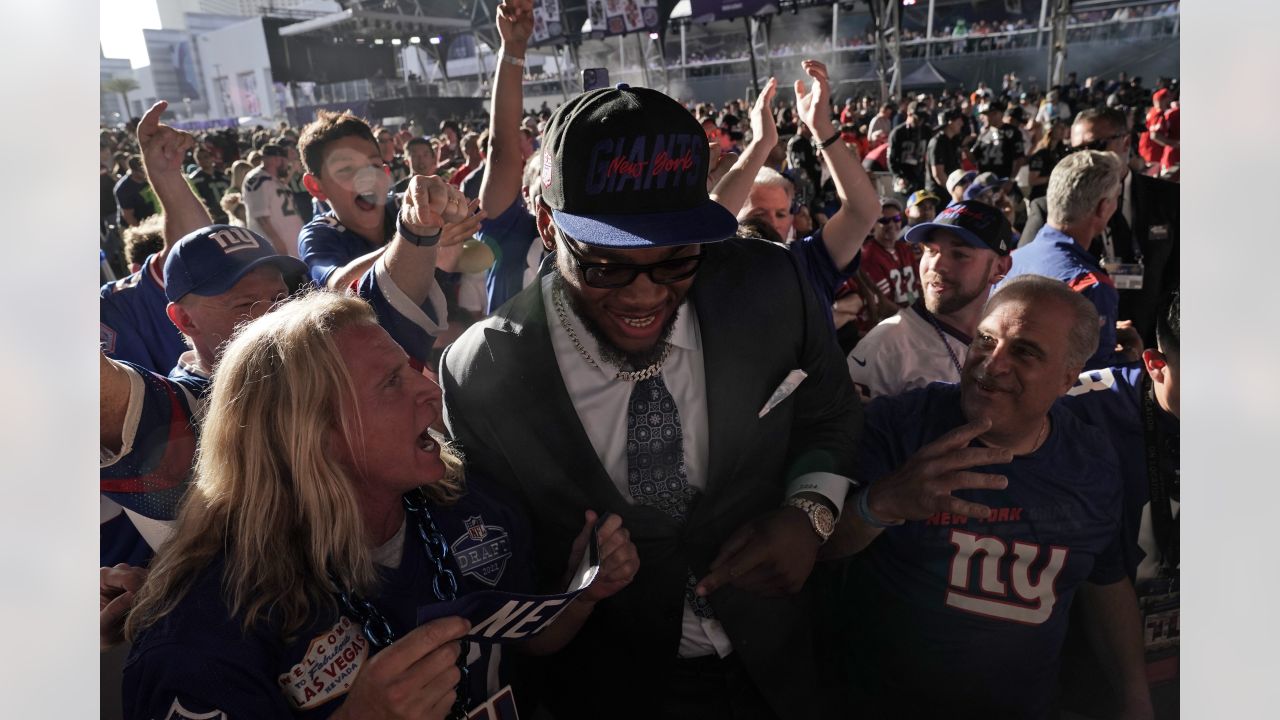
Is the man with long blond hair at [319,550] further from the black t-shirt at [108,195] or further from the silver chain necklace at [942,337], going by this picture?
the black t-shirt at [108,195]

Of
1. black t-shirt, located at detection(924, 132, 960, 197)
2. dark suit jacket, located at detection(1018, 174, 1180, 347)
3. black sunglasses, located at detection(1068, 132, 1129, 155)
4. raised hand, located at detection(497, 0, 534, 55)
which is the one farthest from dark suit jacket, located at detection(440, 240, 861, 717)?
black t-shirt, located at detection(924, 132, 960, 197)

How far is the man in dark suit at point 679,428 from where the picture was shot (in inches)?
50.4

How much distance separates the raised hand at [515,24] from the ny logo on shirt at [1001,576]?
1468 mm

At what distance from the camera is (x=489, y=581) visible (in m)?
1.31

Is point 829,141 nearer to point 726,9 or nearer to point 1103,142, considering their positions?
point 726,9

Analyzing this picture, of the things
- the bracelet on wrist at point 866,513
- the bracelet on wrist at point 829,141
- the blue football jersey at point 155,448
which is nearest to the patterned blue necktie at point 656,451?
the bracelet on wrist at point 866,513

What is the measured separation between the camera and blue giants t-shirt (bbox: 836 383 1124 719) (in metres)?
1.57

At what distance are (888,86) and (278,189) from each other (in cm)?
281

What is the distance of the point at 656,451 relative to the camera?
1.39 metres

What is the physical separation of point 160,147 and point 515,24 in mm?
1035

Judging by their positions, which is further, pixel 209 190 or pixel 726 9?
pixel 209 190

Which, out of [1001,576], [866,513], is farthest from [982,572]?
[866,513]

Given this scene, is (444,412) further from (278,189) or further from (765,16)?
(278,189)

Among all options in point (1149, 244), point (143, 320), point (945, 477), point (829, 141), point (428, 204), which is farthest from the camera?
point (1149, 244)
